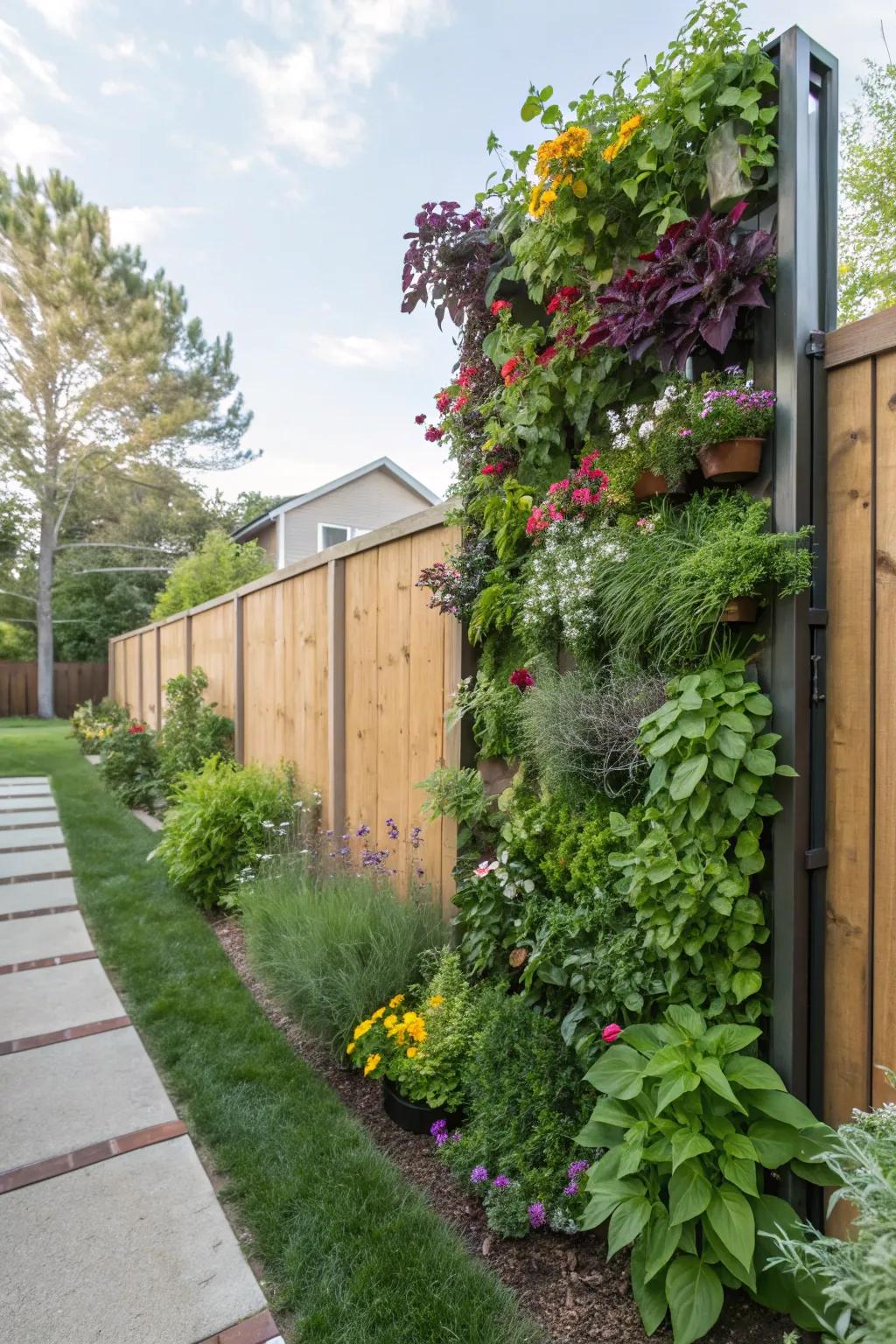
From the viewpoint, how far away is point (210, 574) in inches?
406

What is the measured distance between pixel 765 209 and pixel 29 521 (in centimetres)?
2168

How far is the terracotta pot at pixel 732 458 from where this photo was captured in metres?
1.66

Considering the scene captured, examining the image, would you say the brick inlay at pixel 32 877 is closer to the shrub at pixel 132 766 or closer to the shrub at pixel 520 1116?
the shrub at pixel 132 766

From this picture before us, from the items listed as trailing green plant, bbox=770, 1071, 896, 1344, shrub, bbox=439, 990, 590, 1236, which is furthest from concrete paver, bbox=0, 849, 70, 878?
trailing green plant, bbox=770, 1071, 896, 1344

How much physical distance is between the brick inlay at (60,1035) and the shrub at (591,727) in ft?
6.70

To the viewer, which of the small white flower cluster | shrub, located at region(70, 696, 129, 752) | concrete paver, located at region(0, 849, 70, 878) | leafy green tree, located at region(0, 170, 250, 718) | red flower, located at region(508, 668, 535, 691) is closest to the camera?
the small white flower cluster

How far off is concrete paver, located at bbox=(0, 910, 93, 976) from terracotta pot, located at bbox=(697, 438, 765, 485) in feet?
11.7

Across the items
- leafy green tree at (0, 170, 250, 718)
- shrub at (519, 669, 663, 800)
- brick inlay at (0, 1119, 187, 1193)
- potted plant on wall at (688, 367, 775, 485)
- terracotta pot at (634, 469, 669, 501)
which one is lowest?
brick inlay at (0, 1119, 187, 1193)

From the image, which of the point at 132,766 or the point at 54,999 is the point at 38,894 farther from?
the point at 132,766

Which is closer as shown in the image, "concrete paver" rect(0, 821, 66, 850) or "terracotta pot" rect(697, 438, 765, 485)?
"terracotta pot" rect(697, 438, 765, 485)

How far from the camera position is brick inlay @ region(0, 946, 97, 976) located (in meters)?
3.22

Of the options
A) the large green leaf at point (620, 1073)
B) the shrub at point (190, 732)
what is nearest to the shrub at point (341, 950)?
the large green leaf at point (620, 1073)

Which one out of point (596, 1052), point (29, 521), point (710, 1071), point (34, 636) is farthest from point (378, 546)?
point (34, 636)

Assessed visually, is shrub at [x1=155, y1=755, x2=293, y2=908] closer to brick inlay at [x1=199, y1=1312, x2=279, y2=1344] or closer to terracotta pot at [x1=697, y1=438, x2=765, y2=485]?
brick inlay at [x1=199, y1=1312, x2=279, y2=1344]
